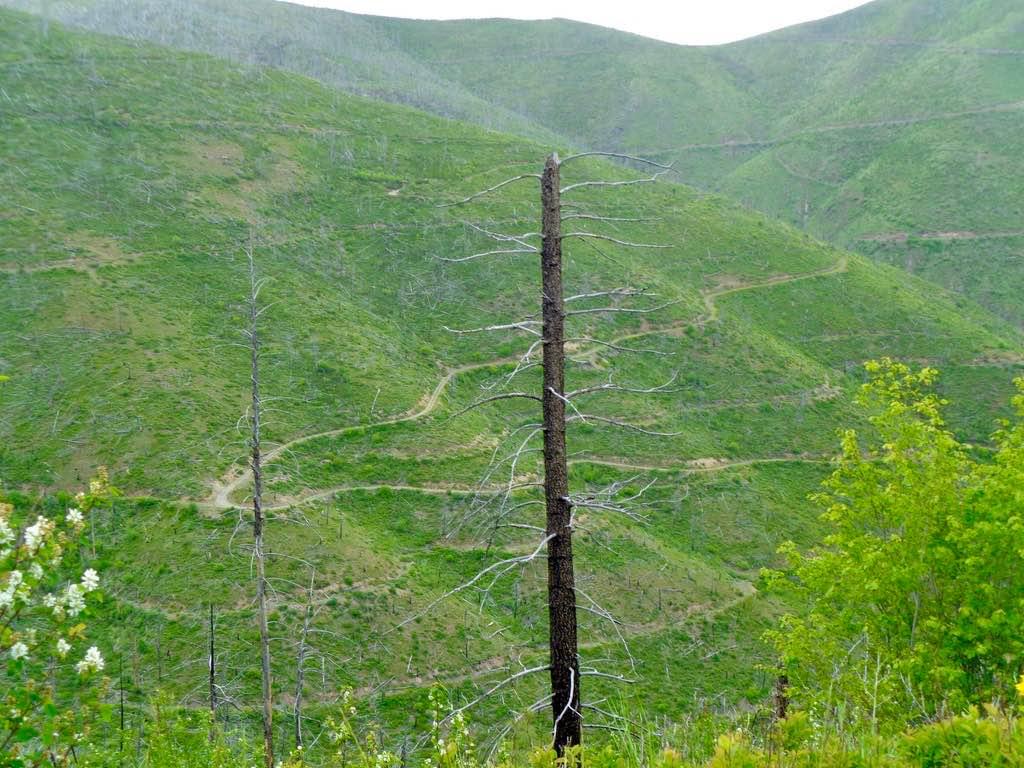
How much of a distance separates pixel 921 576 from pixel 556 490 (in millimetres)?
12289

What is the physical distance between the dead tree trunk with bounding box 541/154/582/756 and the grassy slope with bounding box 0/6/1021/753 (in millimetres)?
21205

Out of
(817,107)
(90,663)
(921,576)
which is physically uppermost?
(817,107)

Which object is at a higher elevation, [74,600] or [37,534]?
[37,534]

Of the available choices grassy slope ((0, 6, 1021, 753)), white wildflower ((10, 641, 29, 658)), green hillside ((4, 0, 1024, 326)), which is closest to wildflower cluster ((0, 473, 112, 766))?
white wildflower ((10, 641, 29, 658))

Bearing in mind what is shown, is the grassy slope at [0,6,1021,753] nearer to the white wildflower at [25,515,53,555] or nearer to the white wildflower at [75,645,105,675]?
the white wildflower at [75,645,105,675]

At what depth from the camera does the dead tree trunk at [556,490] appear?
353 inches

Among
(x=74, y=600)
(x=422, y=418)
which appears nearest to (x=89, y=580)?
(x=74, y=600)

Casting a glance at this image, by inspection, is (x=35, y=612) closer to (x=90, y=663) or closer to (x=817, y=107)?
(x=90, y=663)

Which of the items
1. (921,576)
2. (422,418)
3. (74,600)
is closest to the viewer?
(74,600)

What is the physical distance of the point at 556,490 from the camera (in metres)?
9.23

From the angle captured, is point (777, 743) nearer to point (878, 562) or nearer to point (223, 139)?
point (878, 562)

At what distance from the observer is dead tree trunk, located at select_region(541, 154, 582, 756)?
8.97m

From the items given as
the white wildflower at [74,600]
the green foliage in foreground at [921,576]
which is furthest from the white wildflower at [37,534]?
the green foliage in foreground at [921,576]

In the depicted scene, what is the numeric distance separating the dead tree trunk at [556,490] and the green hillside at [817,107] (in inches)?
3973
